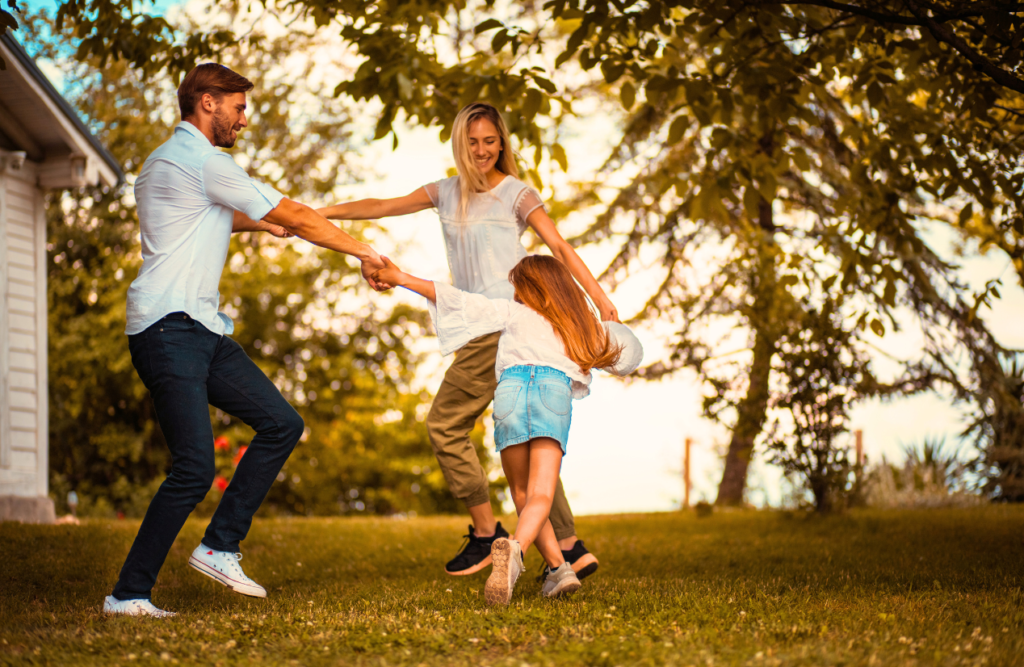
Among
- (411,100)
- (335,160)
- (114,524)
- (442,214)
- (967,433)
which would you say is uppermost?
(335,160)

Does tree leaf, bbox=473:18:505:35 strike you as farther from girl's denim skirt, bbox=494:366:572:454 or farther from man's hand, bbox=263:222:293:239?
girl's denim skirt, bbox=494:366:572:454

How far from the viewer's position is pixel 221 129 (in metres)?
3.97

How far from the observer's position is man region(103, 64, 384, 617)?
367 cm

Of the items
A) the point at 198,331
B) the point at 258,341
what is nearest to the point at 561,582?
the point at 198,331

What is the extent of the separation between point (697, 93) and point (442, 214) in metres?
2.06

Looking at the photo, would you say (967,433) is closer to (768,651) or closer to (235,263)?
(768,651)

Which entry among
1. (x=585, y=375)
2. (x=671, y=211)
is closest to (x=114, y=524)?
(x=585, y=375)

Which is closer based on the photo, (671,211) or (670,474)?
(671,211)

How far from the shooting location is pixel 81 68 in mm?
15414

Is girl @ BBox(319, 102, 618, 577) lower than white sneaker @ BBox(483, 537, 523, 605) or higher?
higher

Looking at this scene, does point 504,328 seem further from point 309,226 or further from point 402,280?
point 309,226

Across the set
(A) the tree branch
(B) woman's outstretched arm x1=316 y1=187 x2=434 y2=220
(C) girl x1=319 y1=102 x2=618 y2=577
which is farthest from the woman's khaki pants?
(A) the tree branch

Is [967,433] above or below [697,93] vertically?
below

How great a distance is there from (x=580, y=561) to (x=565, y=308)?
4.35ft
